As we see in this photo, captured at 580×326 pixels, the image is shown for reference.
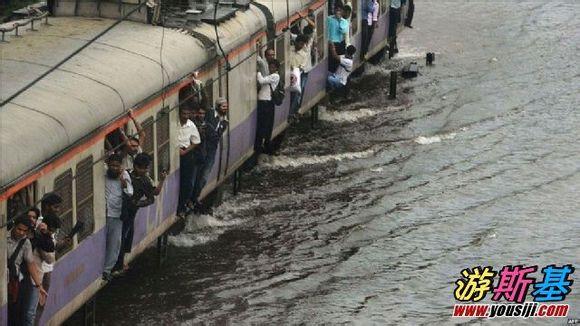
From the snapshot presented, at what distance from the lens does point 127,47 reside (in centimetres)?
1612

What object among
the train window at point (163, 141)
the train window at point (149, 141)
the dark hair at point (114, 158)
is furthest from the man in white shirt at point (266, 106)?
the dark hair at point (114, 158)

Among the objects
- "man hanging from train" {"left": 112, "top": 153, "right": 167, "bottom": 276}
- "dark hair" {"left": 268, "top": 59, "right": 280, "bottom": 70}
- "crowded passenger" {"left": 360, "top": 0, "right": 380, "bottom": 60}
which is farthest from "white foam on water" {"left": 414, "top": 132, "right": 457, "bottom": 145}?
"man hanging from train" {"left": 112, "top": 153, "right": 167, "bottom": 276}

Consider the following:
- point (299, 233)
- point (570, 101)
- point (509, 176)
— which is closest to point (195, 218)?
point (299, 233)

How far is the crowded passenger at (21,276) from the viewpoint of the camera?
1247 centimetres

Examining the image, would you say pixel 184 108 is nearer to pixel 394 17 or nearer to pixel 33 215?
pixel 33 215

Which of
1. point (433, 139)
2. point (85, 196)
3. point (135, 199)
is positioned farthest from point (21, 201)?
point (433, 139)

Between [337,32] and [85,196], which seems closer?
[85,196]

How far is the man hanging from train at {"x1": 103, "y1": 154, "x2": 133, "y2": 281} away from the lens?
1448cm

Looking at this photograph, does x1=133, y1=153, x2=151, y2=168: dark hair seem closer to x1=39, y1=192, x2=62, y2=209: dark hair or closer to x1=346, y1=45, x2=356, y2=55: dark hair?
x1=39, y1=192, x2=62, y2=209: dark hair

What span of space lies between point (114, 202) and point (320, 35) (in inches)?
369

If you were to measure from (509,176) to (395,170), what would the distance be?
1.53 meters

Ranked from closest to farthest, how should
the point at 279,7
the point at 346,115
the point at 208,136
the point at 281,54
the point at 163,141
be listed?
1. the point at 163,141
2. the point at 208,136
3. the point at 279,7
4. the point at 281,54
5. the point at 346,115

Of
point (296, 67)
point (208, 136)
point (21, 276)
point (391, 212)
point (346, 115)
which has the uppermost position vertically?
point (21, 276)

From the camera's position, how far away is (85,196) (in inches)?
551
